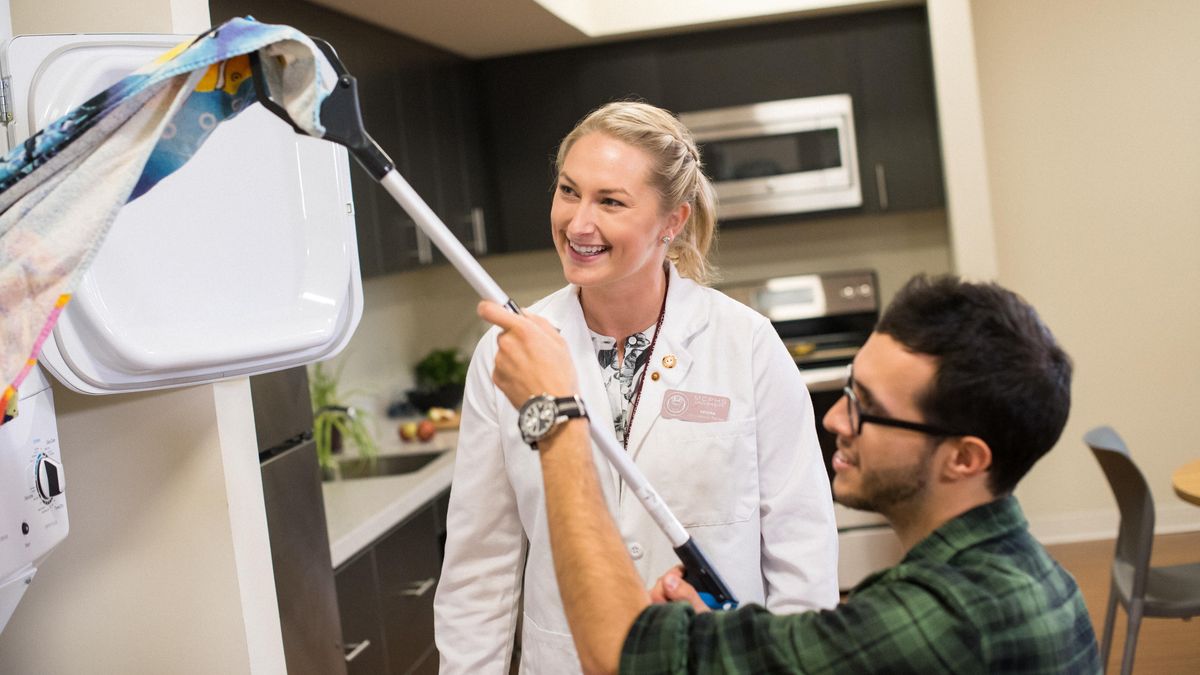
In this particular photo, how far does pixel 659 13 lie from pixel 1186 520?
304cm

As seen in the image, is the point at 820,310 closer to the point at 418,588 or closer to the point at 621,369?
the point at 418,588

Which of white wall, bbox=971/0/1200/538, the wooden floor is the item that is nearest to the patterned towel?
the wooden floor

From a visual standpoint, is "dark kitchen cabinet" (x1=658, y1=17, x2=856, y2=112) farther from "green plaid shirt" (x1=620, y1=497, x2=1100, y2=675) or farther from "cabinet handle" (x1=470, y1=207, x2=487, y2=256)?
"green plaid shirt" (x1=620, y1=497, x2=1100, y2=675)

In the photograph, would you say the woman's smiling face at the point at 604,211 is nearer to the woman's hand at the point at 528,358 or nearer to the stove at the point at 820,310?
the woman's hand at the point at 528,358

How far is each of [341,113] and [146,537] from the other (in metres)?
0.99

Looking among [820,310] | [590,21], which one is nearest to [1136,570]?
[820,310]

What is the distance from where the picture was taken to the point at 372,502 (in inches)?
128

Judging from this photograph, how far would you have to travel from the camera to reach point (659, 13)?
4707 millimetres

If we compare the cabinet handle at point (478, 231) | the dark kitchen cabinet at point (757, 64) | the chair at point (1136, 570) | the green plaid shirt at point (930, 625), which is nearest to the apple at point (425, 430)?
the cabinet handle at point (478, 231)

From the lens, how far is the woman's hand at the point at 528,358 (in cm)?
131

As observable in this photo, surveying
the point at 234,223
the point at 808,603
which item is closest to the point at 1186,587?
the point at 808,603

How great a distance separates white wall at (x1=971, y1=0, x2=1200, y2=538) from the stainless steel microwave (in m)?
0.79

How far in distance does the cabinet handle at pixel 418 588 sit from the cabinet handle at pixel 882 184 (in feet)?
7.94

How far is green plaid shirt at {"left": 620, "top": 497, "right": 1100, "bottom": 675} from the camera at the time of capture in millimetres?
1102
